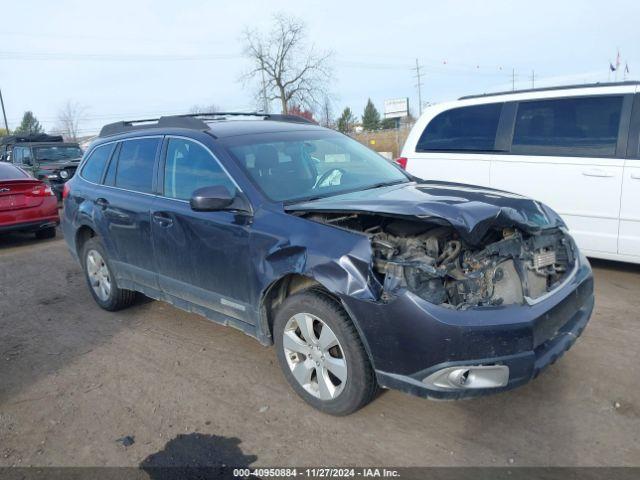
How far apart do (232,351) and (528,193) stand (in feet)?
11.5

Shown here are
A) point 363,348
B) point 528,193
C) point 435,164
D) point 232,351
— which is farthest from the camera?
point 435,164

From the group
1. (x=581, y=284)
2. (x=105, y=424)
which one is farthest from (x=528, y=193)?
(x=105, y=424)

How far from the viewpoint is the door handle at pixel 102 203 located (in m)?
4.96

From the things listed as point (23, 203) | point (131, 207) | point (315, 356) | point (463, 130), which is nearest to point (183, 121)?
point (131, 207)

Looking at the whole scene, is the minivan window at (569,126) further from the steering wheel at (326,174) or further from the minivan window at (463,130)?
the steering wheel at (326,174)

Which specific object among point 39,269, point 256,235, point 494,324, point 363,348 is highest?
point 256,235

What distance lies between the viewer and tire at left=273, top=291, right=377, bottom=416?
3.01 m

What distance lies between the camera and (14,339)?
487 cm

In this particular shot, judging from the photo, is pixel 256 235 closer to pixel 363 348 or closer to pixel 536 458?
pixel 363 348

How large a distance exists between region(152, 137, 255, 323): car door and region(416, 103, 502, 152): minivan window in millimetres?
3321

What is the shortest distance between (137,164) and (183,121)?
611 millimetres

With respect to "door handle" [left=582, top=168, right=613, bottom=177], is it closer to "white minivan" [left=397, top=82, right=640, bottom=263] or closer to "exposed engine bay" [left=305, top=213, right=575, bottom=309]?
"white minivan" [left=397, top=82, right=640, bottom=263]

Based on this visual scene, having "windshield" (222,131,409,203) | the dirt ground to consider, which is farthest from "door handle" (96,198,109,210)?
"windshield" (222,131,409,203)

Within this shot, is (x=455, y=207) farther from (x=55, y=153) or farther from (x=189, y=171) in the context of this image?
(x=55, y=153)
